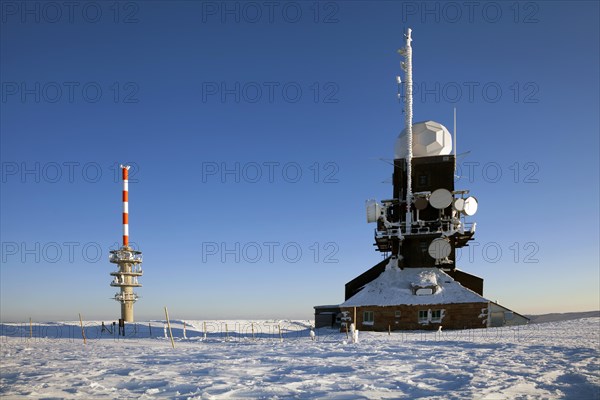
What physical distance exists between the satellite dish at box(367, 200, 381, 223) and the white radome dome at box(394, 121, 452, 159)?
6.18m

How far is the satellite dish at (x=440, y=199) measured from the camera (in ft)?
125

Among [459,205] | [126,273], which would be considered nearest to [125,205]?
[126,273]

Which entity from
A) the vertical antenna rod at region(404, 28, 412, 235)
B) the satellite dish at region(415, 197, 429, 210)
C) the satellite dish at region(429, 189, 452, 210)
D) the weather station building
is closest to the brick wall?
the weather station building

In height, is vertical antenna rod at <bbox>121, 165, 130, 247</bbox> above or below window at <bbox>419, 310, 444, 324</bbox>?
above

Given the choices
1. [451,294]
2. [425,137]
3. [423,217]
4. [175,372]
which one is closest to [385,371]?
[175,372]

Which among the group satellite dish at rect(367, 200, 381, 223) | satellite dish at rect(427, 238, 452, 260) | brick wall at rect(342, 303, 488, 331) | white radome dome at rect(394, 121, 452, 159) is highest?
white radome dome at rect(394, 121, 452, 159)

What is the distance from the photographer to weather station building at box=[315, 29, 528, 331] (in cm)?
3244

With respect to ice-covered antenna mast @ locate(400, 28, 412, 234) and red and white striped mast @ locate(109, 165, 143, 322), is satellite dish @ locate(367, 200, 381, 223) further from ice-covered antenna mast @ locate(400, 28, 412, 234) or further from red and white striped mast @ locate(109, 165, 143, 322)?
red and white striped mast @ locate(109, 165, 143, 322)

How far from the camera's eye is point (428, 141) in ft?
140

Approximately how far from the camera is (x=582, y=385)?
916 cm

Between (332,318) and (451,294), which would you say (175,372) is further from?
(332,318)

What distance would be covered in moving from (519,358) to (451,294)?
2067cm

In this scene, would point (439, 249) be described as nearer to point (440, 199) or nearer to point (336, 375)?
point (440, 199)

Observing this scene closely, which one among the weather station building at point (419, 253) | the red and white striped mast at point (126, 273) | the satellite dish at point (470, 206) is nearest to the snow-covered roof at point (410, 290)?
the weather station building at point (419, 253)
